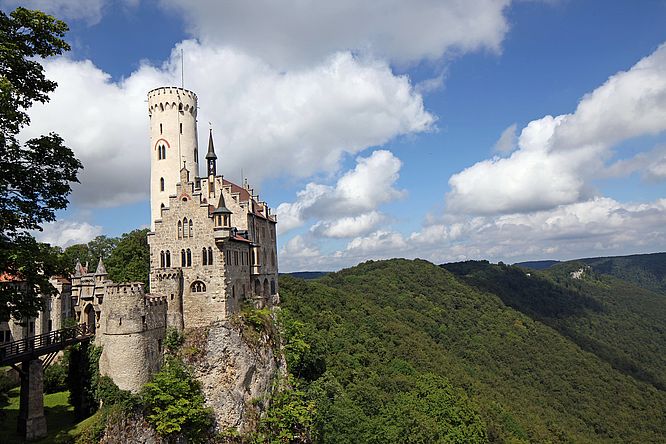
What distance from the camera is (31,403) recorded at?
3266cm

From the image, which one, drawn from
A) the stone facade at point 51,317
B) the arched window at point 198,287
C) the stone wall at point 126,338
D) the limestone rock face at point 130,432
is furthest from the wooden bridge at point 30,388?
the stone facade at point 51,317

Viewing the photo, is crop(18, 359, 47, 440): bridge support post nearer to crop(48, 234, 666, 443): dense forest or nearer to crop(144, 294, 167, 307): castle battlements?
crop(144, 294, 167, 307): castle battlements

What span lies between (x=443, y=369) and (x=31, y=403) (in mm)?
67687

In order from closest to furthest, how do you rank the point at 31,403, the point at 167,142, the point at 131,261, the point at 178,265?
1. the point at 31,403
2. the point at 178,265
3. the point at 167,142
4. the point at 131,261

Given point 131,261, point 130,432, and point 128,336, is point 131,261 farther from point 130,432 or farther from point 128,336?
point 130,432

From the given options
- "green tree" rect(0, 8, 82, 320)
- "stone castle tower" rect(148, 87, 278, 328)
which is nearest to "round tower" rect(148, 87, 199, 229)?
"stone castle tower" rect(148, 87, 278, 328)

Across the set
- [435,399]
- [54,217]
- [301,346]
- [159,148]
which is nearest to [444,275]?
[435,399]

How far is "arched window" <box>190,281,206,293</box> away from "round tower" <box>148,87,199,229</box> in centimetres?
1137

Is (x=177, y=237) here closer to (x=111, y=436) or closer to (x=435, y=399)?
(x=111, y=436)

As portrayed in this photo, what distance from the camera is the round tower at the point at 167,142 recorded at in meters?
49.9

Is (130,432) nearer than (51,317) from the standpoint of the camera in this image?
Yes

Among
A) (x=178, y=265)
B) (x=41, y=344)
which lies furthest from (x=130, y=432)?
(x=178, y=265)

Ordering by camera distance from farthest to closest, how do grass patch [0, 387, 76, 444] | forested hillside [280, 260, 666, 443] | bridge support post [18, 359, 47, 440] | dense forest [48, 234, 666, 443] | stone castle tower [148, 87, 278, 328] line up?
forested hillside [280, 260, 666, 443], dense forest [48, 234, 666, 443], stone castle tower [148, 87, 278, 328], bridge support post [18, 359, 47, 440], grass patch [0, 387, 76, 444]

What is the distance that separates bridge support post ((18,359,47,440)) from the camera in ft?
106
